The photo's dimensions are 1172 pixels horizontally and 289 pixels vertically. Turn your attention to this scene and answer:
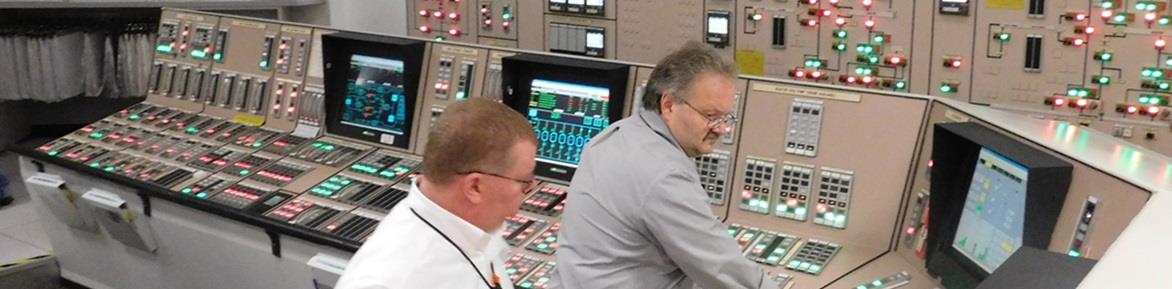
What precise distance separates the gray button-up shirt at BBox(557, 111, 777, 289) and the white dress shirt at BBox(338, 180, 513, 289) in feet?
1.67

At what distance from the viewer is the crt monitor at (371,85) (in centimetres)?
425

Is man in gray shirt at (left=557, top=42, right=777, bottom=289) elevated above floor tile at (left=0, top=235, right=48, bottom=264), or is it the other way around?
man in gray shirt at (left=557, top=42, right=777, bottom=289)

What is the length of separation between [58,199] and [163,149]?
511 millimetres

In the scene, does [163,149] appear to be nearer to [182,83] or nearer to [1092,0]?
[182,83]

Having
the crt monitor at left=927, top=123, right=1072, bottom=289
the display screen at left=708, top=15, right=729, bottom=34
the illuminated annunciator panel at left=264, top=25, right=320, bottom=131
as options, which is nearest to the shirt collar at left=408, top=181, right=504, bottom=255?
the crt monitor at left=927, top=123, right=1072, bottom=289

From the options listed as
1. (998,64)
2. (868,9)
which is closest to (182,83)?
(868,9)

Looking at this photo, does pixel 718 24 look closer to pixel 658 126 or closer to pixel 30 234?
pixel 658 126

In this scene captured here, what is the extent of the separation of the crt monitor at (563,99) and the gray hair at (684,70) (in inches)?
51.5

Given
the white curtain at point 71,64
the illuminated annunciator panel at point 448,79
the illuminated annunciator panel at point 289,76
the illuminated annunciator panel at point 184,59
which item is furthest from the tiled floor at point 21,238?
the illuminated annunciator panel at point 448,79

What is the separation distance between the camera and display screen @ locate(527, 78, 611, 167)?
12.3 feet

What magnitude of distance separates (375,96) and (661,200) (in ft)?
7.90

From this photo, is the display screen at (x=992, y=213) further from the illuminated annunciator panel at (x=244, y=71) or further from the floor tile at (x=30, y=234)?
the floor tile at (x=30, y=234)

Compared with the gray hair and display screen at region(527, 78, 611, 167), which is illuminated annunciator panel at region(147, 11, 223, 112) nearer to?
display screen at region(527, 78, 611, 167)

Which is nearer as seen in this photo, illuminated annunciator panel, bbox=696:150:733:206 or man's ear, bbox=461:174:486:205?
man's ear, bbox=461:174:486:205
